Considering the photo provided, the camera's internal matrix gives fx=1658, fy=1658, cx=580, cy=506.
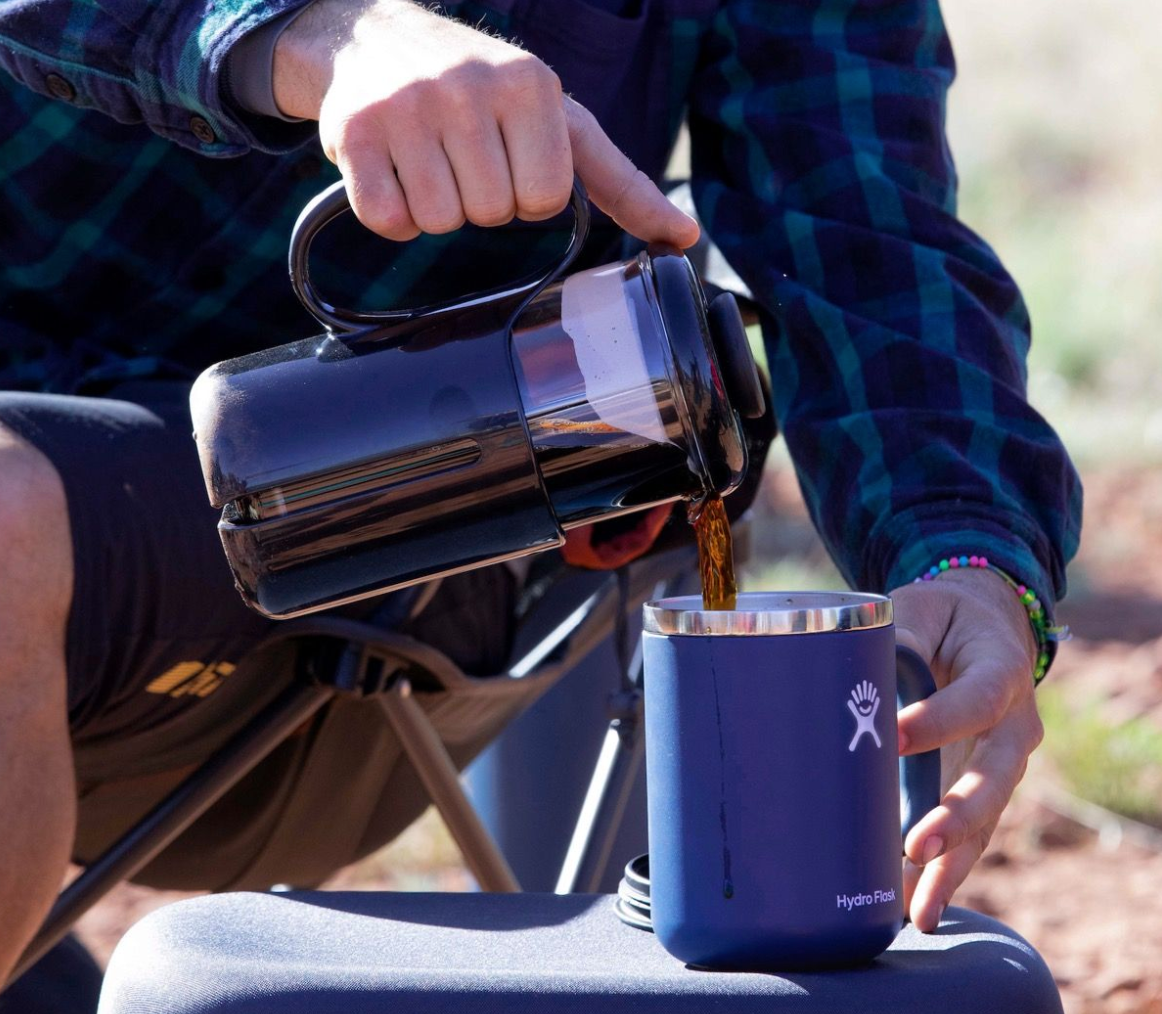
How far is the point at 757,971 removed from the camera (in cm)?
87

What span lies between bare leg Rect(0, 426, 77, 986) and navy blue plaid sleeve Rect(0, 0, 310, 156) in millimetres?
252

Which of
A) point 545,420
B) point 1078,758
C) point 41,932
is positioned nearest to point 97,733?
point 41,932

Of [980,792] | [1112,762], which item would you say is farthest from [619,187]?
[1112,762]

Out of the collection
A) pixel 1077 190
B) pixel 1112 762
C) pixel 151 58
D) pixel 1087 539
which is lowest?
pixel 1077 190

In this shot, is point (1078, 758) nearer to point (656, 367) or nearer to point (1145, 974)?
point (1145, 974)

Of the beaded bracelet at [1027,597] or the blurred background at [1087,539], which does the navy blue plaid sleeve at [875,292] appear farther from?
the blurred background at [1087,539]

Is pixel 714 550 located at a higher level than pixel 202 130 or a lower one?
lower

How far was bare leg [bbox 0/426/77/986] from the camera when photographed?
1.10m

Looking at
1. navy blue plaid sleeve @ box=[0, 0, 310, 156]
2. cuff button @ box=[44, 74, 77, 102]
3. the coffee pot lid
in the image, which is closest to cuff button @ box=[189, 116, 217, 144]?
navy blue plaid sleeve @ box=[0, 0, 310, 156]

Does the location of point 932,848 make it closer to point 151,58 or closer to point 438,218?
point 438,218

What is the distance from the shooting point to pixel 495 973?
88 cm

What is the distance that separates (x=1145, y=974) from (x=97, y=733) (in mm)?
1426

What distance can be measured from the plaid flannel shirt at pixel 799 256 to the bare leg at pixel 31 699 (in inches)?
13.0

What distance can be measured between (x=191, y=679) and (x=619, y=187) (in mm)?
621
